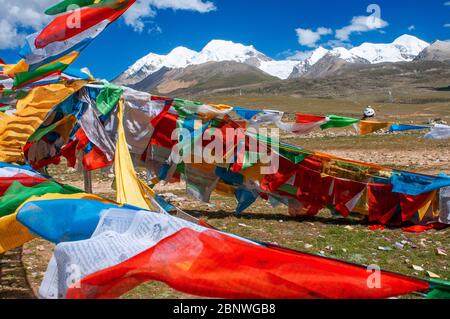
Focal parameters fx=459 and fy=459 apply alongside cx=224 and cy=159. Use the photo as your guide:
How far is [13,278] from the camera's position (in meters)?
6.10

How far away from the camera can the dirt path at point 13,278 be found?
554cm

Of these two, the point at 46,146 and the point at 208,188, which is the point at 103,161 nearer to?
the point at 46,146

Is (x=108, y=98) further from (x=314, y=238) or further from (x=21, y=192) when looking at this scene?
(x=314, y=238)

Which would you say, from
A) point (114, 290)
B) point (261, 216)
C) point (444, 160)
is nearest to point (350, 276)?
point (114, 290)

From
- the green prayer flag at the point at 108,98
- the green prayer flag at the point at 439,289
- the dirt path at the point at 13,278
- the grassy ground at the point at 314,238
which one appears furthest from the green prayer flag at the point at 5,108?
the green prayer flag at the point at 439,289

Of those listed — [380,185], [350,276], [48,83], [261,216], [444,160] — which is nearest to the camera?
[350,276]

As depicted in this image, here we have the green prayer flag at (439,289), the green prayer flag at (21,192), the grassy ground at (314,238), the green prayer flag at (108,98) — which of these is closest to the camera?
the green prayer flag at (439,289)

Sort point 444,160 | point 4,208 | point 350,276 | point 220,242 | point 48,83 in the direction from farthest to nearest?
point 444,160, point 48,83, point 4,208, point 220,242, point 350,276

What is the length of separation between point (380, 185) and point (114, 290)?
6851 millimetres

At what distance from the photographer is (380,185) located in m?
8.79

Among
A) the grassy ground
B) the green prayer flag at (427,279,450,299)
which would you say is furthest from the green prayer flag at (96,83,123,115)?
the green prayer flag at (427,279,450,299)

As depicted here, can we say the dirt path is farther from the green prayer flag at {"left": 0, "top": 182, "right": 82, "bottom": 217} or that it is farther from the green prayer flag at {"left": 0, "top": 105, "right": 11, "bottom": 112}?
the green prayer flag at {"left": 0, "top": 105, "right": 11, "bottom": 112}

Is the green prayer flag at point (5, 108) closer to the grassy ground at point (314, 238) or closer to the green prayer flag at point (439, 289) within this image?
the grassy ground at point (314, 238)

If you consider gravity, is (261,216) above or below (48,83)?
below
